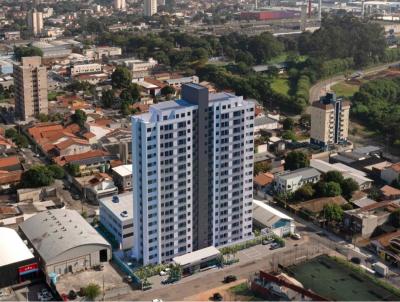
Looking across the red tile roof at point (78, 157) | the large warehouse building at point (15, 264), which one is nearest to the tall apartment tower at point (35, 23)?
the red tile roof at point (78, 157)

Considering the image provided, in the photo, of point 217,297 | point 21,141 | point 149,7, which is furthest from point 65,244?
point 149,7

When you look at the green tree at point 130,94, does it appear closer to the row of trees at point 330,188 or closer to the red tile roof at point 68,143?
the red tile roof at point 68,143

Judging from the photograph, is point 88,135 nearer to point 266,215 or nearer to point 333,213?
point 266,215

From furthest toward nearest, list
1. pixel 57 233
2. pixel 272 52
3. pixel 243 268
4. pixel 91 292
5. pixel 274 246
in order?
pixel 272 52 → pixel 274 246 → pixel 57 233 → pixel 243 268 → pixel 91 292

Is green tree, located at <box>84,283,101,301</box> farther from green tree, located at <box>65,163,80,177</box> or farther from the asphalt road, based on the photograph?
the asphalt road

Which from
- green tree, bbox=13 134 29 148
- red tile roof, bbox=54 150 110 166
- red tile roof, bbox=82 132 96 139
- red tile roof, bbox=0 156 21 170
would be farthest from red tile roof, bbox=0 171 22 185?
red tile roof, bbox=82 132 96 139

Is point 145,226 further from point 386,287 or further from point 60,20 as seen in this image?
point 60,20
